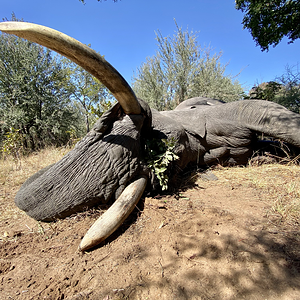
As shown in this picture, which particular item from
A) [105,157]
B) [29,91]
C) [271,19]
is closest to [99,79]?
[105,157]

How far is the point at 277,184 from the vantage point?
2.87m

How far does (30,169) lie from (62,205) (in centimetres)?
332

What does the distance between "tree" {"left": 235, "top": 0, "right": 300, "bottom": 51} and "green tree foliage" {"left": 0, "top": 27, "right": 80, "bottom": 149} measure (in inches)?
353

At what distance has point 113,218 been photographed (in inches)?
79.5

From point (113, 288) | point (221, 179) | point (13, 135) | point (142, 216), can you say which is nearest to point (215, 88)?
point (221, 179)

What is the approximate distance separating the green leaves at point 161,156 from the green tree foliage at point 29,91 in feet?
26.6

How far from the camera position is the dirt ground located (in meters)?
1.42

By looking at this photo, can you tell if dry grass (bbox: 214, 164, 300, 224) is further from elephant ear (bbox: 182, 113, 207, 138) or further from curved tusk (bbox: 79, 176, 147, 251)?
curved tusk (bbox: 79, 176, 147, 251)

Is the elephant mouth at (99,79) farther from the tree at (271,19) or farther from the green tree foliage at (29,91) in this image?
the green tree foliage at (29,91)

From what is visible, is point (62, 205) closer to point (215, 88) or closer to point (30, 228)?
point (30, 228)

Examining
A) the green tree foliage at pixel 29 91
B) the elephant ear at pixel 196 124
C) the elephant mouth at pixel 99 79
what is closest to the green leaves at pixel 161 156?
the elephant mouth at pixel 99 79

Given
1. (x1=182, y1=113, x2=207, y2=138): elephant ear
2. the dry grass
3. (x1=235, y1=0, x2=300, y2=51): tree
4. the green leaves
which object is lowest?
the dry grass

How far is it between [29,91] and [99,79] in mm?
9752


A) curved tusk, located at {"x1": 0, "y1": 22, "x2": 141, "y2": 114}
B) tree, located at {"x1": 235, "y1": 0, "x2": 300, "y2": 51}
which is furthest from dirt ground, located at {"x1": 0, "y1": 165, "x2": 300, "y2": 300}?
tree, located at {"x1": 235, "y1": 0, "x2": 300, "y2": 51}
